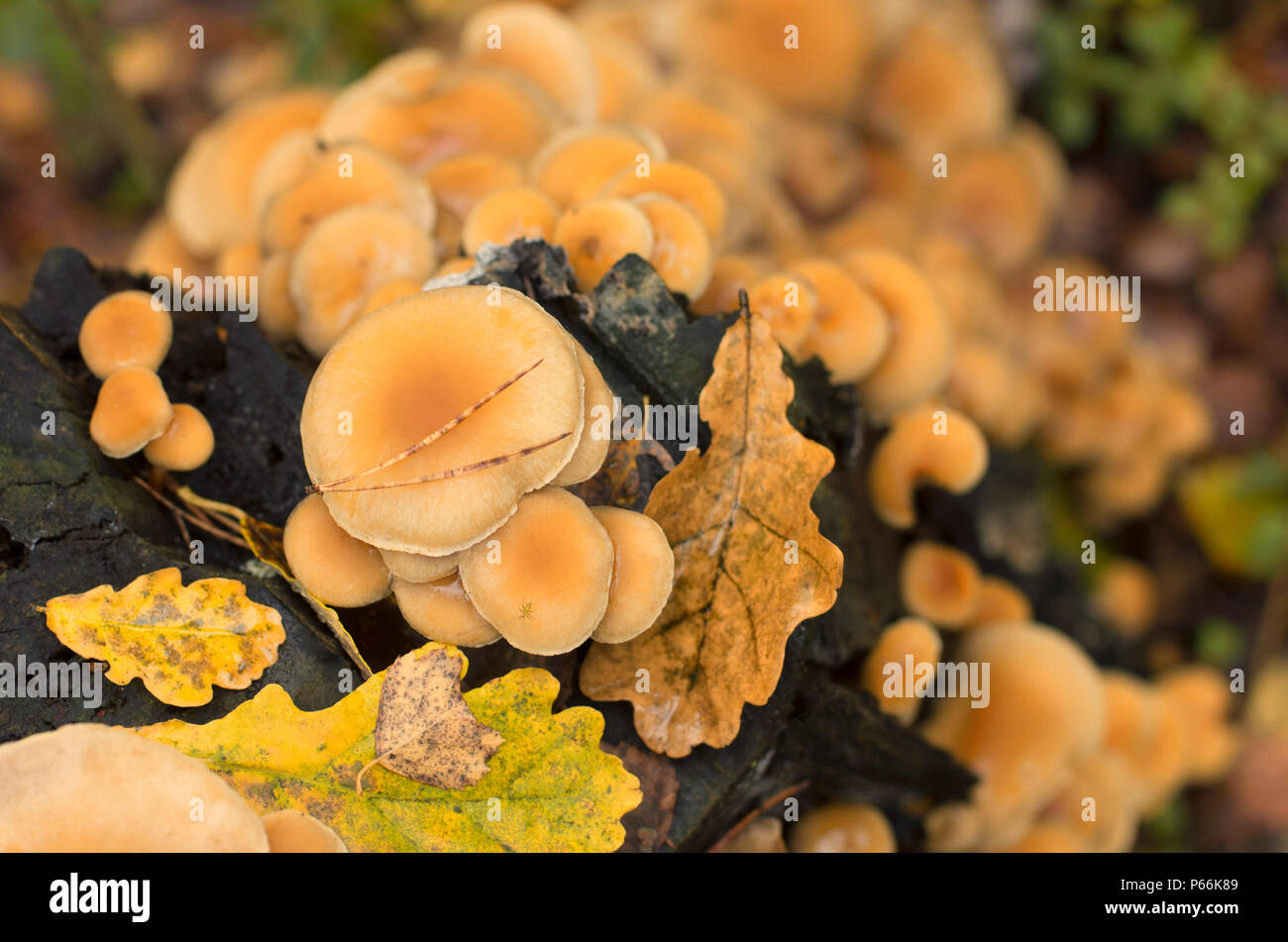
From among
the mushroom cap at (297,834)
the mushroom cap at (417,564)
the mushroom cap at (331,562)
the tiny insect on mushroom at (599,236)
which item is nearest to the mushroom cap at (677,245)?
the tiny insect on mushroom at (599,236)

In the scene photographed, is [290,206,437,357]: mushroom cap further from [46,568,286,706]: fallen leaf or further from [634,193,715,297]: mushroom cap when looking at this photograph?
[46,568,286,706]: fallen leaf

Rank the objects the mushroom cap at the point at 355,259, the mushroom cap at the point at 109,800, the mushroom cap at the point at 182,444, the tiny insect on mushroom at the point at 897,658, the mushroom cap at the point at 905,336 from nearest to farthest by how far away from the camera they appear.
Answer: the mushroom cap at the point at 109,800
the mushroom cap at the point at 182,444
the mushroom cap at the point at 355,259
the tiny insect on mushroom at the point at 897,658
the mushroom cap at the point at 905,336

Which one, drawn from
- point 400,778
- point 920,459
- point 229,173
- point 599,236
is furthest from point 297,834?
point 229,173

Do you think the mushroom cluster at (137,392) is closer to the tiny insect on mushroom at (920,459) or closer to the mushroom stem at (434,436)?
the mushroom stem at (434,436)

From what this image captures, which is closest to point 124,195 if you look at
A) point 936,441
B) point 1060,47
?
point 936,441

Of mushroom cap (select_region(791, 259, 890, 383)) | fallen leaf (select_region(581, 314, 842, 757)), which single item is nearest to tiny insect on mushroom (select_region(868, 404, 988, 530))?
mushroom cap (select_region(791, 259, 890, 383))

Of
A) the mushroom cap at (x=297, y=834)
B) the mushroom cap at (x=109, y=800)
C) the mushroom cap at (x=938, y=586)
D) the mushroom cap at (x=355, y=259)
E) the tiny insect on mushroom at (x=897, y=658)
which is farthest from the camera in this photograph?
the mushroom cap at (x=938, y=586)
